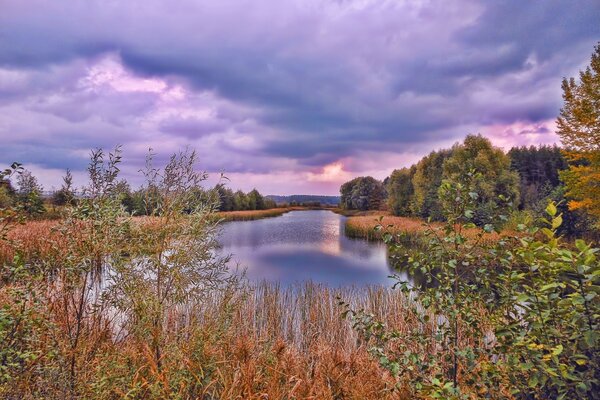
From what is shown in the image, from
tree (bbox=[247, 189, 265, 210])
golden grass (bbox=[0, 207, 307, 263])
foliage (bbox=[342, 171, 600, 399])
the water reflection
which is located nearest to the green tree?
tree (bbox=[247, 189, 265, 210])

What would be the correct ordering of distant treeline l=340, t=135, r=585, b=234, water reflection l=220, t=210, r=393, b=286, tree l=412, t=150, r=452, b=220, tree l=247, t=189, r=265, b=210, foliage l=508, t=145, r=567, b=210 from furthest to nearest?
tree l=247, t=189, r=265, b=210 < foliage l=508, t=145, r=567, b=210 < tree l=412, t=150, r=452, b=220 < distant treeline l=340, t=135, r=585, b=234 < water reflection l=220, t=210, r=393, b=286

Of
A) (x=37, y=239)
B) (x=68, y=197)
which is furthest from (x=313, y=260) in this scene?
(x=68, y=197)

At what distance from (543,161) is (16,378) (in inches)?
2578

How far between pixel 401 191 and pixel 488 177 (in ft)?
73.5

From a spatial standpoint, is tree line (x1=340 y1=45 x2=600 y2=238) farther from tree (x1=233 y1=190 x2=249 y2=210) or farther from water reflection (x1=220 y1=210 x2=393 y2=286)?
tree (x1=233 y1=190 x2=249 y2=210)

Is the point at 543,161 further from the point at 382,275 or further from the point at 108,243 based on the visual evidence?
the point at 108,243

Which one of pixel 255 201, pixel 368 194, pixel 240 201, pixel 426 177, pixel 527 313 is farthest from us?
pixel 255 201

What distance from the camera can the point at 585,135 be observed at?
1994 cm

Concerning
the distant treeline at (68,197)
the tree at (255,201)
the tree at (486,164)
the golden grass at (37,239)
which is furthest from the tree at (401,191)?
the distant treeline at (68,197)

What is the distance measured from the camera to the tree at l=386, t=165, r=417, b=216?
5059cm

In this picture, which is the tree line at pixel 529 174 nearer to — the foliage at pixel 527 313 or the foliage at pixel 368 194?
the foliage at pixel 527 313

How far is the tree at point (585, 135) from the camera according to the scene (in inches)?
744

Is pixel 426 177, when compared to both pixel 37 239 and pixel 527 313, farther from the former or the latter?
pixel 527 313

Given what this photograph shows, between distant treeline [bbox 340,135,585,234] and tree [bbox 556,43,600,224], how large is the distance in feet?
6.83
